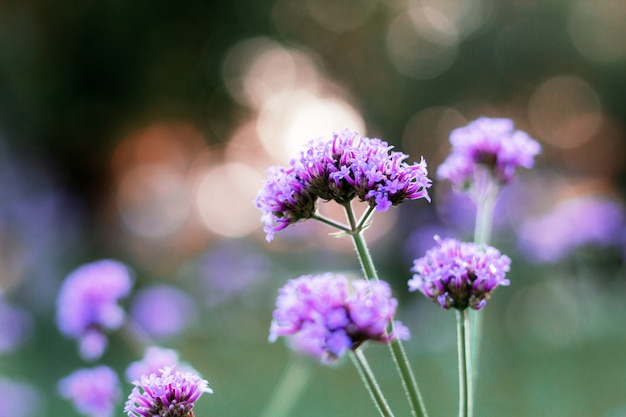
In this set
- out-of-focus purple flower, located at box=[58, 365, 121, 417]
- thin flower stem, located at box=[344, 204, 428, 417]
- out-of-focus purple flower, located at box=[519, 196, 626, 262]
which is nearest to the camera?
thin flower stem, located at box=[344, 204, 428, 417]

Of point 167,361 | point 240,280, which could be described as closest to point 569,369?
point 240,280

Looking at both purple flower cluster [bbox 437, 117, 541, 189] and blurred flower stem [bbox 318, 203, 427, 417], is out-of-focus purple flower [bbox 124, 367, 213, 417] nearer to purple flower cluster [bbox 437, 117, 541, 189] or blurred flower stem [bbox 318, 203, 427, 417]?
blurred flower stem [bbox 318, 203, 427, 417]

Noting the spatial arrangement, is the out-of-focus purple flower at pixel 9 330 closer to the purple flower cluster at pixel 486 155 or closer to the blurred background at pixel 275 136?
the blurred background at pixel 275 136

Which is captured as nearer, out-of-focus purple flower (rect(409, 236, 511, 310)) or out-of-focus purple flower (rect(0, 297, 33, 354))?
out-of-focus purple flower (rect(409, 236, 511, 310))

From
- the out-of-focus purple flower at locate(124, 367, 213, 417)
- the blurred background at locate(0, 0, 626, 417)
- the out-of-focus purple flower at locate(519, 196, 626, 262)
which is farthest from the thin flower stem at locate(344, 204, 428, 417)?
the blurred background at locate(0, 0, 626, 417)

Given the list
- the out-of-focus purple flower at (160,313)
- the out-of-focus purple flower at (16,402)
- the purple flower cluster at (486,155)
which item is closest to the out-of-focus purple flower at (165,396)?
the purple flower cluster at (486,155)

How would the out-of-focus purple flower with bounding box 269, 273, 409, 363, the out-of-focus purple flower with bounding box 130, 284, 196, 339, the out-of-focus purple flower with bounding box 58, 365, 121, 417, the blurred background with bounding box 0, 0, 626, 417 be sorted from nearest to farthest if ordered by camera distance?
the out-of-focus purple flower with bounding box 269, 273, 409, 363, the out-of-focus purple flower with bounding box 58, 365, 121, 417, the out-of-focus purple flower with bounding box 130, 284, 196, 339, the blurred background with bounding box 0, 0, 626, 417
